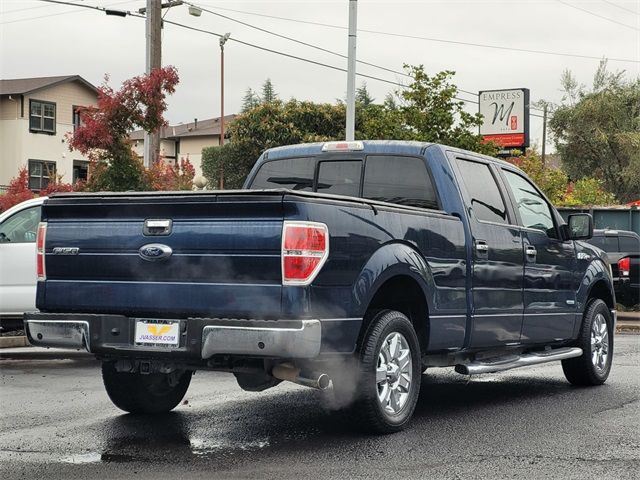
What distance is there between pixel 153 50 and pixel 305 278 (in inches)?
627

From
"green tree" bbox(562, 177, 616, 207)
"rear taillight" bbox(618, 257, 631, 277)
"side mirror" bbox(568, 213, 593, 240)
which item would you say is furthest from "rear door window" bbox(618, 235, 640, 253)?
"green tree" bbox(562, 177, 616, 207)

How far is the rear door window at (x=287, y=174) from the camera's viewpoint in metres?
8.66

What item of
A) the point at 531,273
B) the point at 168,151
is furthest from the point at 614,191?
the point at 531,273

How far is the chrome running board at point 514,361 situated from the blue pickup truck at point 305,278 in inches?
1.6

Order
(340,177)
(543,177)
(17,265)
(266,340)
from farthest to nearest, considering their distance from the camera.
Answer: (543,177), (17,265), (340,177), (266,340)

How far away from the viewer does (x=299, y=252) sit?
618cm

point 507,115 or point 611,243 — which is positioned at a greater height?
point 507,115

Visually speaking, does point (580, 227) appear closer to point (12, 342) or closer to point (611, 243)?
point (12, 342)

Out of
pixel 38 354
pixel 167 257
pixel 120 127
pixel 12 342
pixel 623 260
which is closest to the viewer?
pixel 167 257

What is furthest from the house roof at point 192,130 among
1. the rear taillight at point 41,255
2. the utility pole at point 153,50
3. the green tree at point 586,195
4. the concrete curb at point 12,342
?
the rear taillight at point 41,255

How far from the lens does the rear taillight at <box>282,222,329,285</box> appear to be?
616cm

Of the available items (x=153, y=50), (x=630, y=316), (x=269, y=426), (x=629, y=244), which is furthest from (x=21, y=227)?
(x=629, y=244)

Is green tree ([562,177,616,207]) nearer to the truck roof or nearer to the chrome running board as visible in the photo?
the chrome running board

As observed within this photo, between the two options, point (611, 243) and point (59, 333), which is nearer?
point (59, 333)
